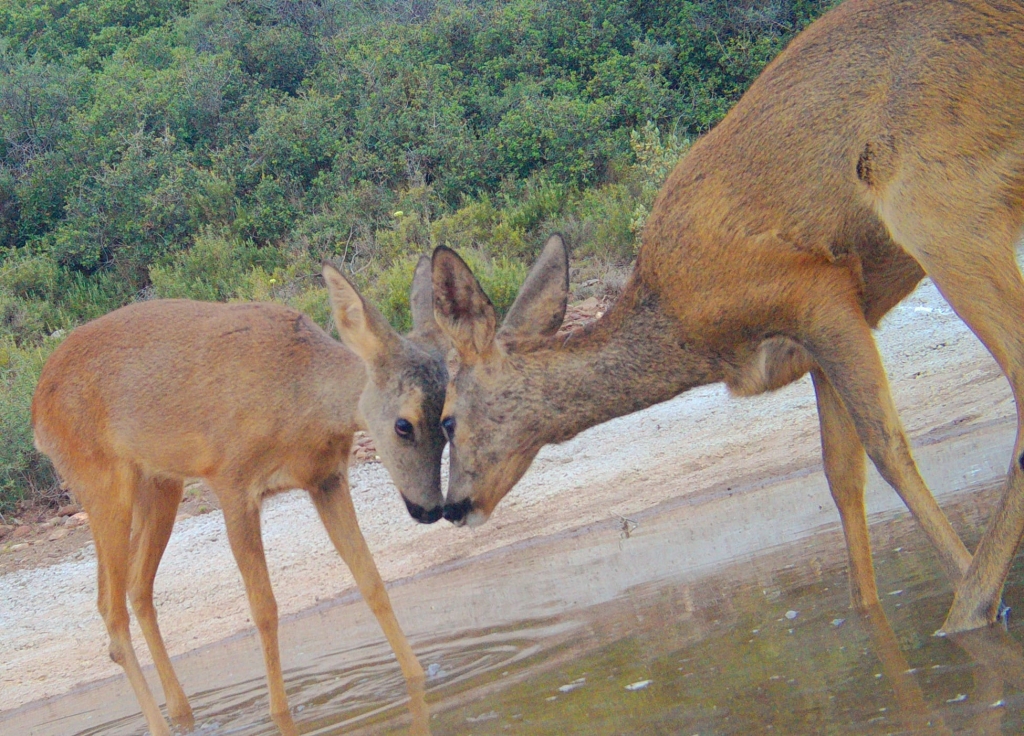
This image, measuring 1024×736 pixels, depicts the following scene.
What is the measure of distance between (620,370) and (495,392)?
0.61 metres

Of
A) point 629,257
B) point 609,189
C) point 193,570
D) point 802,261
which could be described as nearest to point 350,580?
point 193,570

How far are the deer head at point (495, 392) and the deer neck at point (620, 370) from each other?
0.06 meters

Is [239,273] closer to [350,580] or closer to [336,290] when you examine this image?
[350,580]

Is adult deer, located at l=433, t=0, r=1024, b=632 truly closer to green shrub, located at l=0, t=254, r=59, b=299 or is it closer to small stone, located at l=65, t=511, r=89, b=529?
small stone, located at l=65, t=511, r=89, b=529

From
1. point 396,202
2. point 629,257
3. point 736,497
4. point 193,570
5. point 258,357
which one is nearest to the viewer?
point 258,357

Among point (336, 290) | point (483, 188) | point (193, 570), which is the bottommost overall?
point (483, 188)

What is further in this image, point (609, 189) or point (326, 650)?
point (609, 189)

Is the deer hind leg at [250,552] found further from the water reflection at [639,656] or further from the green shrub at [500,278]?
the green shrub at [500,278]

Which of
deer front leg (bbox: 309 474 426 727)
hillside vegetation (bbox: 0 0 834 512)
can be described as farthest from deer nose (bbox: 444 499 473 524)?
hillside vegetation (bbox: 0 0 834 512)

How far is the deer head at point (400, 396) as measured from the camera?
677 cm

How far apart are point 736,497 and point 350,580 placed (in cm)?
335

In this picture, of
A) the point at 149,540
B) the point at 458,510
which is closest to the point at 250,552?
the point at 149,540

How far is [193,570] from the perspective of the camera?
10797mm

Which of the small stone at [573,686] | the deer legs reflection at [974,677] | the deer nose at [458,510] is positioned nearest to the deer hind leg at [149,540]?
the deer nose at [458,510]
